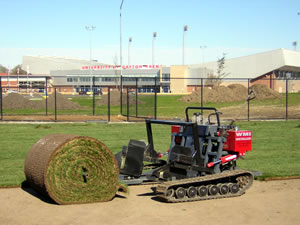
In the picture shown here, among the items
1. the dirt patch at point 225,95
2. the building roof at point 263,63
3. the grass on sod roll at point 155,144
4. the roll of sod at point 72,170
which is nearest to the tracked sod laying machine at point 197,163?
the roll of sod at point 72,170

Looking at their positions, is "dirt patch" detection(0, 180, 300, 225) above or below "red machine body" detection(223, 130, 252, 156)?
below

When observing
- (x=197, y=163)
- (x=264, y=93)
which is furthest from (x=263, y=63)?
(x=197, y=163)

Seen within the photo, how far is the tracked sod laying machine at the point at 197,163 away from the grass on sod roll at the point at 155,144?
191cm

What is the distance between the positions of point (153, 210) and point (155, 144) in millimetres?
8459

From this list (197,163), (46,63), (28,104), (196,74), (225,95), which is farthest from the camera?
(46,63)

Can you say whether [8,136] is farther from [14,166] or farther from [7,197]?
[7,197]

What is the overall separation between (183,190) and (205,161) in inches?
37.0

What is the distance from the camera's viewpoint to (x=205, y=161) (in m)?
8.68

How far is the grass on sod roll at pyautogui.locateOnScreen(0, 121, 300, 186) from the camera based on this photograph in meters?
11.1

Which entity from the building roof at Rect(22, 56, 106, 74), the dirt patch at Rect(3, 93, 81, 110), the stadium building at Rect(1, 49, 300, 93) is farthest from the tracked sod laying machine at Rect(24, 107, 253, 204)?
the building roof at Rect(22, 56, 106, 74)

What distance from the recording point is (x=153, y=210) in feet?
24.4

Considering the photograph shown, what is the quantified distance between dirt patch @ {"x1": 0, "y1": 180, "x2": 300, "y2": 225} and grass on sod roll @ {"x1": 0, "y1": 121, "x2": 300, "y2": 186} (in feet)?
5.99

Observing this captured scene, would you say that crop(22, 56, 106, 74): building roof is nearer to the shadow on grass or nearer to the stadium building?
the stadium building

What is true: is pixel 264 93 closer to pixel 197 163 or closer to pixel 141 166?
pixel 141 166
